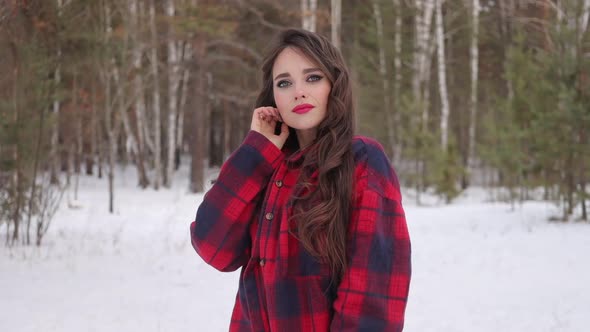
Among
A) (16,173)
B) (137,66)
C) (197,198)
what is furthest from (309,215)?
(137,66)

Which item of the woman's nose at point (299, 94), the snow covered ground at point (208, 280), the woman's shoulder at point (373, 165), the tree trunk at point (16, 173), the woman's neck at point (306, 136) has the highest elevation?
the woman's nose at point (299, 94)

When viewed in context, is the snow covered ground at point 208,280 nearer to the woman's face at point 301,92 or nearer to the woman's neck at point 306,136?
the woman's neck at point 306,136

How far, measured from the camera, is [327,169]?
1.63 m

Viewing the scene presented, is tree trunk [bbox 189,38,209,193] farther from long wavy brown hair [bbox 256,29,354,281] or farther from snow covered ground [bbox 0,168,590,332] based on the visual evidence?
long wavy brown hair [bbox 256,29,354,281]

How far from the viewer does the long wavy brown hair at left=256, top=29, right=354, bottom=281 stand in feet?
5.23

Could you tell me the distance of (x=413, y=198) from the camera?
1786cm

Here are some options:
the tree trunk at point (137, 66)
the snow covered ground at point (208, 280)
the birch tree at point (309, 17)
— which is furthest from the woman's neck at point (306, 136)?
the birch tree at point (309, 17)

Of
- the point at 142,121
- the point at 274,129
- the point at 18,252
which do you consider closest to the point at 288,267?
the point at 274,129

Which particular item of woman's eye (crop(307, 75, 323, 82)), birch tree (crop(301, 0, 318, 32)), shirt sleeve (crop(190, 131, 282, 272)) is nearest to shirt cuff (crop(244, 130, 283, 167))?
shirt sleeve (crop(190, 131, 282, 272))

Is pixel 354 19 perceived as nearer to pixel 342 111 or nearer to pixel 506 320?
pixel 506 320

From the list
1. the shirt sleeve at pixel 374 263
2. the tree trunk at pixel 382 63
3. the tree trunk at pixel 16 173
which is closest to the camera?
the shirt sleeve at pixel 374 263

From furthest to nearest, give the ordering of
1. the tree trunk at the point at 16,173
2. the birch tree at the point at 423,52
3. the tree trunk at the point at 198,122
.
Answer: the birch tree at the point at 423,52 → the tree trunk at the point at 198,122 → the tree trunk at the point at 16,173

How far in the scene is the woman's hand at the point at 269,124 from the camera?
6.01 feet

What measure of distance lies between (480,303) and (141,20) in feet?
45.4
